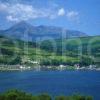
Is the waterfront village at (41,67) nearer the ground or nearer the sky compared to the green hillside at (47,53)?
nearer the ground

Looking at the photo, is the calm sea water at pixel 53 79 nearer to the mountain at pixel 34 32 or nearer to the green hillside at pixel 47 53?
the green hillside at pixel 47 53

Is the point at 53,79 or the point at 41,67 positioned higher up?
the point at 41,67

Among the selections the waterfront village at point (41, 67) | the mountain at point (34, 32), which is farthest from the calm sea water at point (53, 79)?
the mountain at point (34, 32)

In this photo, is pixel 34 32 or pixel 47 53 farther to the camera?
pixel 34 32

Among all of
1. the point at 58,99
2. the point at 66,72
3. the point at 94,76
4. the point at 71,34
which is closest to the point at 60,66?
the point at 66,72

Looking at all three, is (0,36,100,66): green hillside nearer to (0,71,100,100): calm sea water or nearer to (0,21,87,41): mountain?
(0,71,100,100): calm sea water

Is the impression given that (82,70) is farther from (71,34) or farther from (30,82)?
(71,34)

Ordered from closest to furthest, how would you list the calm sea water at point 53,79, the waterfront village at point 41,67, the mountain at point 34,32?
the calm sea water at point 53,79 < the waterfront village at point 41,67 < the mountain at point 34,32

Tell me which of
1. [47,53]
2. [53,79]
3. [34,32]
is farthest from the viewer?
[34,32]

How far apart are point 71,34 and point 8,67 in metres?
19.9

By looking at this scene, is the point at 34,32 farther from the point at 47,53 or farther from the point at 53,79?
the point at 53,79

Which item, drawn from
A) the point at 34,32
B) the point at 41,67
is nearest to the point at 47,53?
the point at 41,67

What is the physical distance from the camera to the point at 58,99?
11.1 metres

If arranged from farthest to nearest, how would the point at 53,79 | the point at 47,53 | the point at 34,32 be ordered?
the point at 34,32 < the point at 47,53 < the point at 53,79
